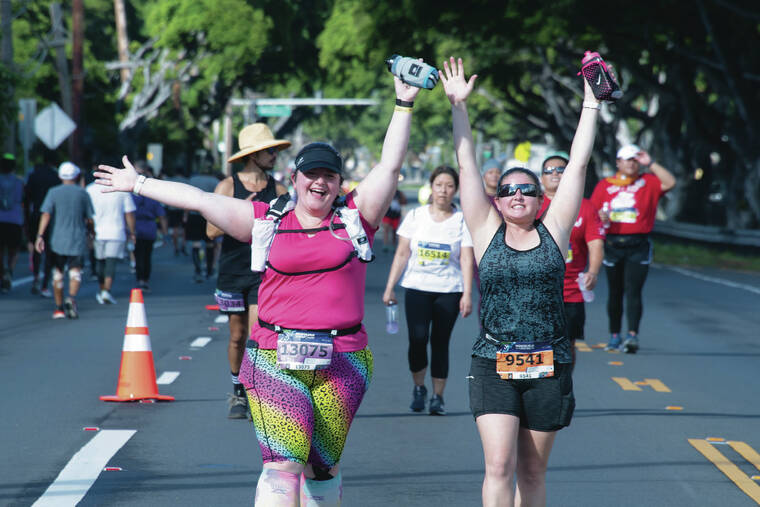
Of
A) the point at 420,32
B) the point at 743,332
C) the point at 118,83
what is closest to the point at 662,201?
the point at 420,32

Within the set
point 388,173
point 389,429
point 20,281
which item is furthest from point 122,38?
point 388,173

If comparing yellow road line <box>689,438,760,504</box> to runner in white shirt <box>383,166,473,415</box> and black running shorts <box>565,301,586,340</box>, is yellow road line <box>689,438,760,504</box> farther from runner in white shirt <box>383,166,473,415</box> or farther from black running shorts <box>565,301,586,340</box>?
runner in white shirt <box>383,166,473,415</box>

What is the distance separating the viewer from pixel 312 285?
5.05 meters

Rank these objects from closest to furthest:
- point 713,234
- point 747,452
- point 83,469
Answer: point 83,469 < point 747,452 < point 713,234

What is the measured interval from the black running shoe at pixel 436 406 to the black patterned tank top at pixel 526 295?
3616 millimetres

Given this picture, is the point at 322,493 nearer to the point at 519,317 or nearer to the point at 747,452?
the point at 519,317

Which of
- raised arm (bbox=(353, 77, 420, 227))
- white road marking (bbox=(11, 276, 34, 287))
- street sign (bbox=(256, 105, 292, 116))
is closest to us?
raised arm (bbox=(353, 77, 420, 227))

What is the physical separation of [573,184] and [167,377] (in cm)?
588

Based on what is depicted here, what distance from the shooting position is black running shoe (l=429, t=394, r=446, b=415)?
8938 millimetres

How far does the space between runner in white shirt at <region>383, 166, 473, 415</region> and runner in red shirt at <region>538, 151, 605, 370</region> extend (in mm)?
633

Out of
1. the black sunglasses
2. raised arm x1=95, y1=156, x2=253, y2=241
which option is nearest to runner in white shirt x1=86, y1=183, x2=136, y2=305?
raised arm x1=95, y1=156, x2=253, y2=241

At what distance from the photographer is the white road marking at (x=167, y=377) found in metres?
10.4

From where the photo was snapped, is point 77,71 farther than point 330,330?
Yes

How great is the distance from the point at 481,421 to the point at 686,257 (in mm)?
23589
